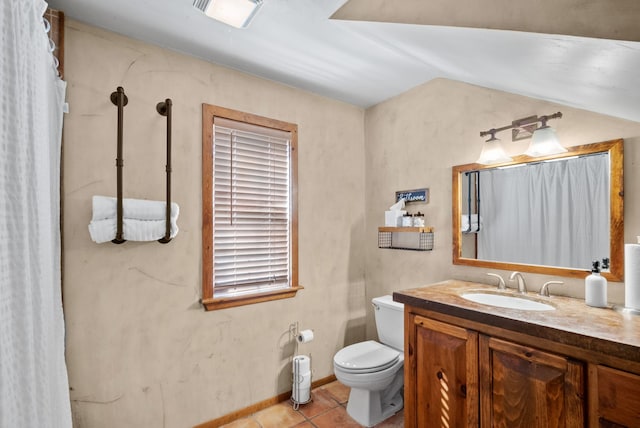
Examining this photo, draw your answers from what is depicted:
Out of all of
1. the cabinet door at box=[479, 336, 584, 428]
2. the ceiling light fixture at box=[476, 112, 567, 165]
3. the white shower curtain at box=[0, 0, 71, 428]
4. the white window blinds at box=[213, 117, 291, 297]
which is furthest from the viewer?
the white window blinds at box=[213, 117, 291, 297]

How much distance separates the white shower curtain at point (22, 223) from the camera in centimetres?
60

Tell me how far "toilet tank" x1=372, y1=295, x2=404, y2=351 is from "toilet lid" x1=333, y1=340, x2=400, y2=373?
→ 0.19 ft

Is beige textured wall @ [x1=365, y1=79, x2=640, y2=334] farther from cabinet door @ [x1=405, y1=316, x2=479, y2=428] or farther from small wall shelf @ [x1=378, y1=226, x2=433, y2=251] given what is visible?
cabinet door @ [x1=405, y1=316, x2=479, y2=428]

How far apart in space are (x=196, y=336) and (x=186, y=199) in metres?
0.88

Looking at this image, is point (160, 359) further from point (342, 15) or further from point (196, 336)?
point (342, 15)

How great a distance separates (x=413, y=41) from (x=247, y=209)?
4.76 ft

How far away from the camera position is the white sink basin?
4.98 feet

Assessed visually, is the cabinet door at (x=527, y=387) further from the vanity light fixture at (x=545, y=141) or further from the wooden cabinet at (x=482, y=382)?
the vanity light fixture at (x=545, y=141)

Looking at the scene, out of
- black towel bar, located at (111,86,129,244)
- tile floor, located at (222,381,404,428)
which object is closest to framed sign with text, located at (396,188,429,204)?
tile floor, located at (222,381,404,428)

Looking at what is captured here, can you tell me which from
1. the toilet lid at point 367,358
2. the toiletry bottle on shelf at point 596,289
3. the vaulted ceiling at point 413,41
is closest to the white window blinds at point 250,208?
the vaulted ceiling at point 413,41

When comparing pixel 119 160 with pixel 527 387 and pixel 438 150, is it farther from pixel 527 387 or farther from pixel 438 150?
pixel 527 387

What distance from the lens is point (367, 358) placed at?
2.04 meters

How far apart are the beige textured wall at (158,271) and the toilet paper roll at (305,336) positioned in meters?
0.12

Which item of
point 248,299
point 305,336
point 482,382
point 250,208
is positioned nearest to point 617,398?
point 482,382
